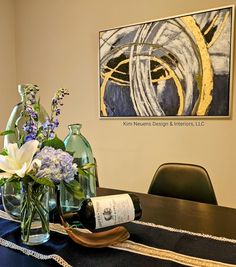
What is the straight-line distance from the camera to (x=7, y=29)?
3.01m

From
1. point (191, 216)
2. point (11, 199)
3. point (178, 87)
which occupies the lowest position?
point (191, 216)

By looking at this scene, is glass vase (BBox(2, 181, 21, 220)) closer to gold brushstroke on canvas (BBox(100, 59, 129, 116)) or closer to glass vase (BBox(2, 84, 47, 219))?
glass vase (BBox(2, 84, 47, 219))

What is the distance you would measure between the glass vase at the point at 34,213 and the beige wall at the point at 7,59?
237 centimetres

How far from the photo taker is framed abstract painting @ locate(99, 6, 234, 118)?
1.96m

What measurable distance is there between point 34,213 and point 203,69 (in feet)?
5.43

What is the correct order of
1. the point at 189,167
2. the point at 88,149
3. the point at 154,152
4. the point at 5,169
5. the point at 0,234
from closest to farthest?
the point at 5,169, the point at 0,234, the point at 88,149, the point at 189,167, the point at 154,152

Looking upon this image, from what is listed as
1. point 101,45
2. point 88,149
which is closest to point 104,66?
point 101,45

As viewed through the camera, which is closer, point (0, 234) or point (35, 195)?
point (35, 195)

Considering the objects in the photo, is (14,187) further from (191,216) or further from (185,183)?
(185,183)

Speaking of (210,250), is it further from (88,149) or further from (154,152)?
(154,152)

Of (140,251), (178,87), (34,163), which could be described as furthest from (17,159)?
(178,87)

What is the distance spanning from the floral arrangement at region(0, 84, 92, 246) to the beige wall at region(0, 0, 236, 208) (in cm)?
147

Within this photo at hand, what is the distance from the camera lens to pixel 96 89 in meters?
2.54

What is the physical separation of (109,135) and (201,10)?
4.19 feet
